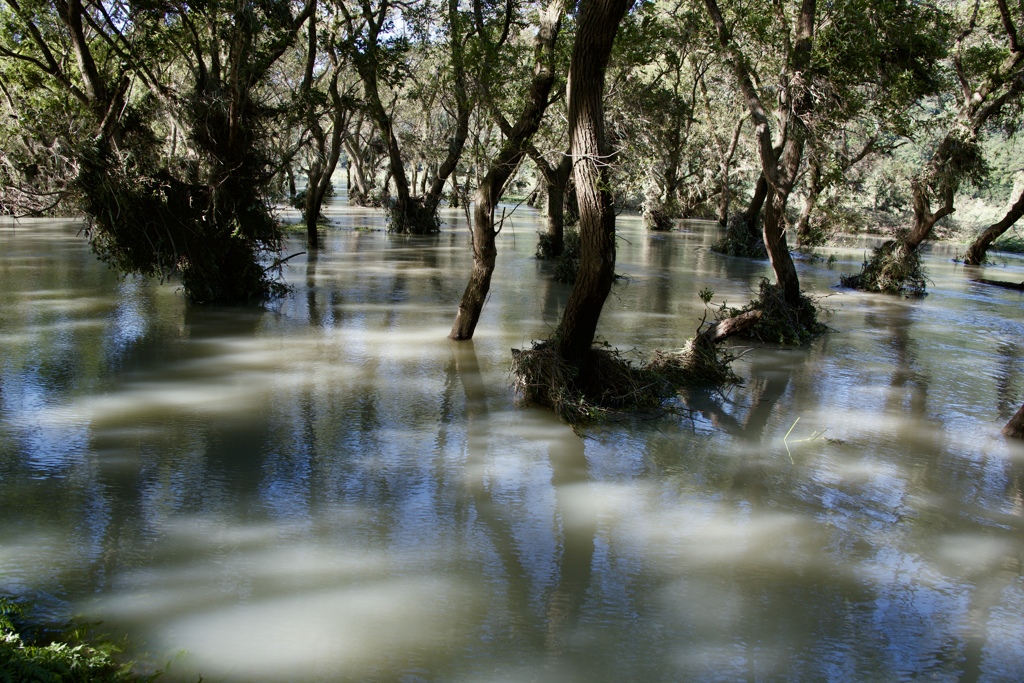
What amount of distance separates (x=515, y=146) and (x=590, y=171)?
5.63ft

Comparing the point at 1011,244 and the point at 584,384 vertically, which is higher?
the point at 1011,244

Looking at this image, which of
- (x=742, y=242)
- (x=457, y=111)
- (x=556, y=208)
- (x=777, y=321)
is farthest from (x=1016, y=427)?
(x=457, y=111)

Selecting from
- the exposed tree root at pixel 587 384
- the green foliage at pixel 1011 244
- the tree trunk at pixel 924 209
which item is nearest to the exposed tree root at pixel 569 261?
the tree trunk at pixel 924 209

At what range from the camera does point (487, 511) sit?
619 cm

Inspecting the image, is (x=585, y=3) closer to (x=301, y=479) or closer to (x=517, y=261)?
(x=301, y=479)

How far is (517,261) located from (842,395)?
12.1 meters

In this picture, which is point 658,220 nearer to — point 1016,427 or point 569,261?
point 569,261

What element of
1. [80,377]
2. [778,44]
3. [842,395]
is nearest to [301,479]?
[80,377]

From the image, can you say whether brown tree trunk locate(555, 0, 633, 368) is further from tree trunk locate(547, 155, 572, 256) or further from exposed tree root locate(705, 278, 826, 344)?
tree trunk locate(547, 155, 572, 256)

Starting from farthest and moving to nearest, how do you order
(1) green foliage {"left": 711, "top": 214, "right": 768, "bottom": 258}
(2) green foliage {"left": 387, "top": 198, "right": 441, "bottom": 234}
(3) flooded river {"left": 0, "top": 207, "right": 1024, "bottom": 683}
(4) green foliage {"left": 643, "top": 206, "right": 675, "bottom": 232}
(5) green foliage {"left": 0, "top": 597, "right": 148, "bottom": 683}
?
1. (4) green foliage {"left": 643, "top": 206, "right": 675, "bottom": 232}
2. (2) green foliage {"left": 387, "top": 198, "right": 441, "bottom": 234}
3. (1) green foliage {"left": 711, "top": 214, "right": 768, "bottom": 258}
4. (3) flooded river {"left": 0, "top": 207, "right": 1024, "bottom": 683}
5. (5) green foliage {"left": 0, "top": 597, "right": 148, "bottom": 683}

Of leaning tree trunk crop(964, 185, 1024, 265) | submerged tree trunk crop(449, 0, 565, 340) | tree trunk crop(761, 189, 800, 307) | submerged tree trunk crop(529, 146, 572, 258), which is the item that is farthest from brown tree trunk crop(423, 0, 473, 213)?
leaning tree trunk crop(964, 185, 1024, 265)

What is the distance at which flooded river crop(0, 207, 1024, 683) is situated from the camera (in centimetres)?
455

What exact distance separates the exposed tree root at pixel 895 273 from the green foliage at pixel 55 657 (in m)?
17.2

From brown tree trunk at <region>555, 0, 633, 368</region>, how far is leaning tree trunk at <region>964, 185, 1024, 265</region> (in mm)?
16673
